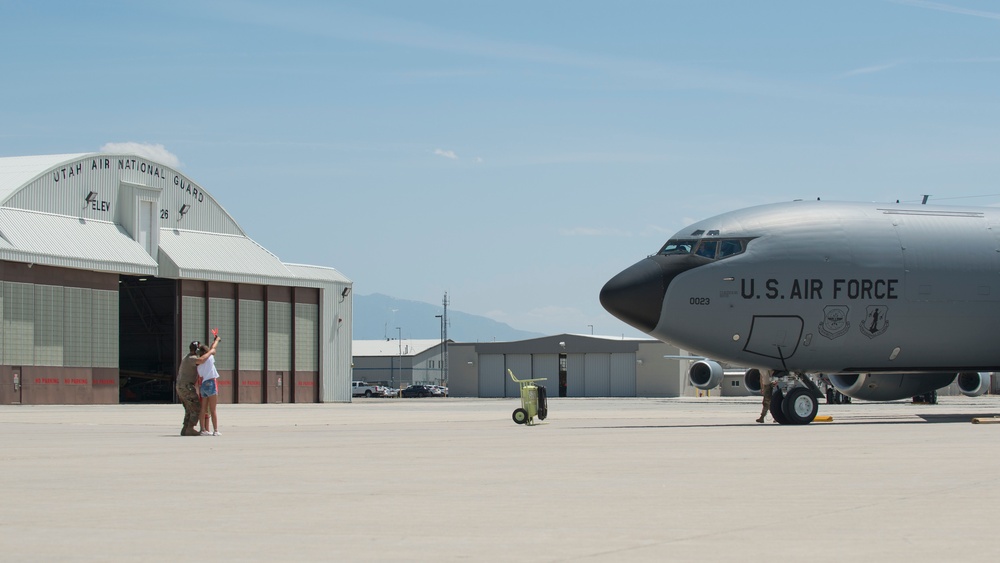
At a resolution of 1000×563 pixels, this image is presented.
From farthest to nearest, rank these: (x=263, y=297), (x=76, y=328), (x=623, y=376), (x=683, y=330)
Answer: (x=623, y=376), (x=263, y=297), (x=76, y=328), (x=683, y=330)

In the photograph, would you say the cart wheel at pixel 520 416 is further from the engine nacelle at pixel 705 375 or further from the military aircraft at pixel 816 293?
the engine nacelle at pixel 705 375

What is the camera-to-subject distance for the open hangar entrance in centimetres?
6322

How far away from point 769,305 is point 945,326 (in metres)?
4.07

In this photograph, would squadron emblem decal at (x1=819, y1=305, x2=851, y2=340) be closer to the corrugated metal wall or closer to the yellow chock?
the yellow chock

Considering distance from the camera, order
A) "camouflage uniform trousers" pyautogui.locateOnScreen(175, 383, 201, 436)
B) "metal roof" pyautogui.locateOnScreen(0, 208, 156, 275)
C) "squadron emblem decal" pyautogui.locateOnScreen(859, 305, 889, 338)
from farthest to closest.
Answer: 1. "metal roof" pyautogui.locateOnScreen(0, 208, 156, 275)
2. "squadron emblem decal" pyautogui.locateOnScreen(859, 305, 889, 338)
3. "camouflage uniform trousers" pyautogui.locateOnScreen(175, 383, 201, 436)

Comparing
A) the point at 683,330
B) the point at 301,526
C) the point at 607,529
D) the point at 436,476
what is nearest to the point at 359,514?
the point at 301,526

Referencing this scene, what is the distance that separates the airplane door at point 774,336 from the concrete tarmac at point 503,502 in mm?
8235

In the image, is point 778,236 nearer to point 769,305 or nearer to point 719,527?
point 769,305

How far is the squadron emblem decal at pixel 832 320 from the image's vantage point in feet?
87.7

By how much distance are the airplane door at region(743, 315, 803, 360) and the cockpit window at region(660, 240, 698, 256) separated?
201 cm

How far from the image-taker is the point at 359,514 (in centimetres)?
903

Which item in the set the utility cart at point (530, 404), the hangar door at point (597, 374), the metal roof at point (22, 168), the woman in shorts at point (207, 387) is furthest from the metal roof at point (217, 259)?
the woman in shorts at point (207, 387)

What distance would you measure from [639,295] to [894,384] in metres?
7.11

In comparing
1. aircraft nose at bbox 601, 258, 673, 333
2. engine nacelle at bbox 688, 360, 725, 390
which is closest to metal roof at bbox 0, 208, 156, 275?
engine nacelle at bbox 688, 360, 725, 390
